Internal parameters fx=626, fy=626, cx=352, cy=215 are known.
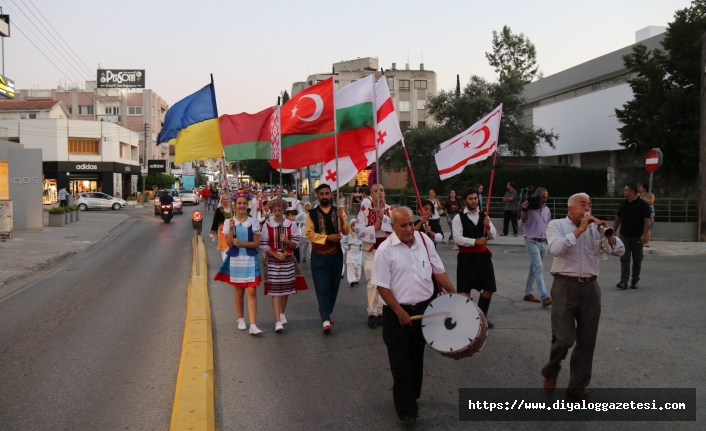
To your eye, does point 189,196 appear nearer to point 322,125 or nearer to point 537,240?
point 322,125

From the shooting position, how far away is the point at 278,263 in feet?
25.8

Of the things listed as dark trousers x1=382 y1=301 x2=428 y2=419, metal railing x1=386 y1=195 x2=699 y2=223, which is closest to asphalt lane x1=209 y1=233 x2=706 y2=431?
dark trousers x1=382 y1=301 x2=428 y2=419

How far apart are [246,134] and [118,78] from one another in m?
83.6

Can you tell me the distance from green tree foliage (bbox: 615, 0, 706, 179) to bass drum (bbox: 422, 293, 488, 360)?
2065cm

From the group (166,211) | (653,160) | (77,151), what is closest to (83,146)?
(77,151)

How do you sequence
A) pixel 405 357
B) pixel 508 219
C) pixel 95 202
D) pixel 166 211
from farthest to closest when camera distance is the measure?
1. pixel 95 202
2. pixel 166 211
3. pixel 508 219
4. pixel 405 357

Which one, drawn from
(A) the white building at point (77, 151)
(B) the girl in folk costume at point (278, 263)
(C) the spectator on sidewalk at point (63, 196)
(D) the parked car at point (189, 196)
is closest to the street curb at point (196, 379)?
(B) the girl in folk costume at point (278, 263)

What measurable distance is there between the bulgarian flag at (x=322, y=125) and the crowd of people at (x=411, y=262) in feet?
3.12

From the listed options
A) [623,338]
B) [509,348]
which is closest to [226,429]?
[509,348]

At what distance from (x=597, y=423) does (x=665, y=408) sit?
2.34 ft

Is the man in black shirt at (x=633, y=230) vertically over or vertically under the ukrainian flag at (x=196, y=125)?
under

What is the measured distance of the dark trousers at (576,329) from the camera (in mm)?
5145

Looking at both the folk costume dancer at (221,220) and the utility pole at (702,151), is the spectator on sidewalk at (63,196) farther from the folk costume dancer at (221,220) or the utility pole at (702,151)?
the utility pole at (702,151)

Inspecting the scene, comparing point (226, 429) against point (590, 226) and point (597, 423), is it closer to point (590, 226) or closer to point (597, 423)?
point (597, 423)
